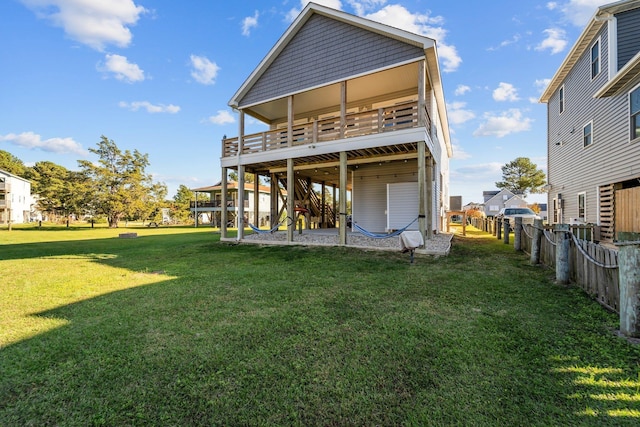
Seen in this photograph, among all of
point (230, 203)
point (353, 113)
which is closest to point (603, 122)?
point (353, 113)

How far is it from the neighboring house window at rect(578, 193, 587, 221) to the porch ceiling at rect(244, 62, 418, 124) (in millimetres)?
9386

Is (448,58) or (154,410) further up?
(448,58)

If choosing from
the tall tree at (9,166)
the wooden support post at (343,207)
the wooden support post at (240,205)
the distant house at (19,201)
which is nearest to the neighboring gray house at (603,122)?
the wooden support post at (343,207)

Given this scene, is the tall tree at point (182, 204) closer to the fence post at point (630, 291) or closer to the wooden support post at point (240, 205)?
the wooden support post at point (240, 205)

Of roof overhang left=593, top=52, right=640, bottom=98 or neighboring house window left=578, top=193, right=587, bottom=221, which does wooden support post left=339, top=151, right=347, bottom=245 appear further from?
neighboring house window left=578, top=193, right=587, bottom=221

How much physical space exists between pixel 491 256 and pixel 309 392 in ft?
26.4

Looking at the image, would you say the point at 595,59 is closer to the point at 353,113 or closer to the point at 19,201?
the point at 353,113

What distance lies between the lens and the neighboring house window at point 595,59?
1102cm

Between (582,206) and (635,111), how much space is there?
558 cm

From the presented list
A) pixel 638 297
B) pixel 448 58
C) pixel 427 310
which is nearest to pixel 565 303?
pixel 638 297

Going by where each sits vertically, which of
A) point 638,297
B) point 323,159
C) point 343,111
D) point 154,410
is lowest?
point 154,410

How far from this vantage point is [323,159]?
41.0ft

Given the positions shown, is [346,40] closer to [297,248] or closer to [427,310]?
[297,248]

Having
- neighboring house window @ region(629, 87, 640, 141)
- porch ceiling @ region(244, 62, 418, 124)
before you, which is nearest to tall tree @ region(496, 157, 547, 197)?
neighboring house window @ region(629, 87, 640, 141)
